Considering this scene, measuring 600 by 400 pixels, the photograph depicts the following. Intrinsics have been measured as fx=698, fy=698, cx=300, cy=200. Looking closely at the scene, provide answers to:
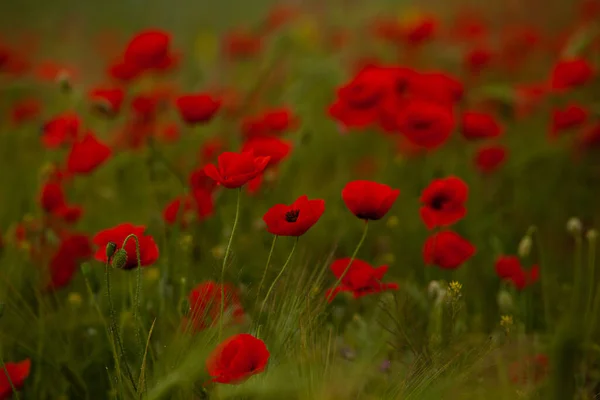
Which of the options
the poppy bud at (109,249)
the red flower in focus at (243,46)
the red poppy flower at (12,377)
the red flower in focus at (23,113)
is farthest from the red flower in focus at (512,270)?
the red flower in focus at (243,46)

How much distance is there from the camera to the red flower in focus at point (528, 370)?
1.03 m

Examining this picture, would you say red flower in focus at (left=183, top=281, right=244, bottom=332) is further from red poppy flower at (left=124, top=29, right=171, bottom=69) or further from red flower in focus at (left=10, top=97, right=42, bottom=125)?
red flower in focus at (left=10, top=97, right=42, bottom=125)

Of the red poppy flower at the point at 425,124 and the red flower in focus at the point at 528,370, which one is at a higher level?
the red poppy flower at the point at 425,124

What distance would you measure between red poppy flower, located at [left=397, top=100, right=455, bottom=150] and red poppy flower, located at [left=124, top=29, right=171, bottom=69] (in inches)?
24.7

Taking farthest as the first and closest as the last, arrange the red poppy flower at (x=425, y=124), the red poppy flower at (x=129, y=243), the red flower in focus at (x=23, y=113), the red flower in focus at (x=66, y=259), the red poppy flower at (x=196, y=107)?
the red flower in focus at (x=23, y=113) → the red poppy flower at (x=425, y=124) → the red poppy flower at (x=196, y=107) → the red flower in focus at (x=66, y=259) → the red poppy flower at (x=129, y=243)

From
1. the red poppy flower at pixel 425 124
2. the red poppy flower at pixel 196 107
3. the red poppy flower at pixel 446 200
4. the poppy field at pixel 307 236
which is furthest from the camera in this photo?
the red poppy flower at pixel 425 124

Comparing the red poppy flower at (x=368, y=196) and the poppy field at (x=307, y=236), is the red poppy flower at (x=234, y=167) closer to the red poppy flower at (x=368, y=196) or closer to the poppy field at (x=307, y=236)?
the poppy field at (x=307, y=236)

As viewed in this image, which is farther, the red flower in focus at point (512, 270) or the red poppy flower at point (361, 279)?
the red flower in focus at point (512, 270)

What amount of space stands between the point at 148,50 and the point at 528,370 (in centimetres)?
122

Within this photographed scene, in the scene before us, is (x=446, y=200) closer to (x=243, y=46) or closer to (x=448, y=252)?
(x=448, y=252)

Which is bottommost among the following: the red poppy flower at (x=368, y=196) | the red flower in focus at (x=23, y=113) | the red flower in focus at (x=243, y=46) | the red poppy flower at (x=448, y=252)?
the red flower in focus at (x=243, y=46)

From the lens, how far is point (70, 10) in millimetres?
5527

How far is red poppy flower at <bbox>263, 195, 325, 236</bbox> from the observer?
1000 millimetres

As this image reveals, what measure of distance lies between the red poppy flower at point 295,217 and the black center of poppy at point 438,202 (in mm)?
300
